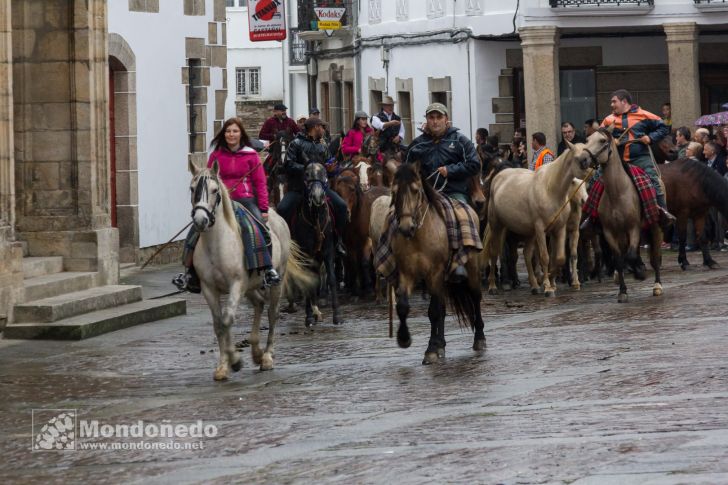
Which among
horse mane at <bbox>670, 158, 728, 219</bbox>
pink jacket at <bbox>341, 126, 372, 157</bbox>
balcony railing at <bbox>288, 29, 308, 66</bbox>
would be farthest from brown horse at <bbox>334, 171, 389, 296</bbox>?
balcony railing at <bbox>288, 29, 308, 66</bbox>

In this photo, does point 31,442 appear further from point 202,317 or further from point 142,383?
point 202,317

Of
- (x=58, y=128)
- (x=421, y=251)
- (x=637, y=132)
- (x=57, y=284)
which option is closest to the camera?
(x=421, y=251)

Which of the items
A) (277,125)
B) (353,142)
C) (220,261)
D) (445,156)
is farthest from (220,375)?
(277,125)

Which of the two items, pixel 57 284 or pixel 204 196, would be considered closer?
pixel 204 196

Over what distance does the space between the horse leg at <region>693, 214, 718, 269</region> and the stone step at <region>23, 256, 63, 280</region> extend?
879cm

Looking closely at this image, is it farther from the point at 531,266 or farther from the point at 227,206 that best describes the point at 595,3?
the point at 227,206

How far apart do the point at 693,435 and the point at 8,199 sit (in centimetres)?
956

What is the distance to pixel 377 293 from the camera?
69.6 ft

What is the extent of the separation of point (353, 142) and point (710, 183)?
5.61 m

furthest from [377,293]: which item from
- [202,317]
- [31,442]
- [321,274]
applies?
[31,442]

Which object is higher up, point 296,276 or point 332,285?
point 296,276

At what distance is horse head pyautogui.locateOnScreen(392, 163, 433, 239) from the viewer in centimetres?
1457

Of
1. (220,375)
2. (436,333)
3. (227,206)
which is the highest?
(227,206)
